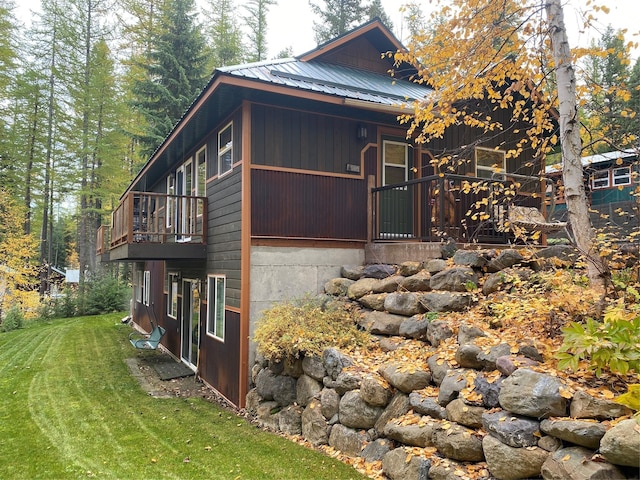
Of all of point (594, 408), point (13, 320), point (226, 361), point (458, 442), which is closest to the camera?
point (594, 408)

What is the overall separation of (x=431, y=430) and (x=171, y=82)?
19.9m

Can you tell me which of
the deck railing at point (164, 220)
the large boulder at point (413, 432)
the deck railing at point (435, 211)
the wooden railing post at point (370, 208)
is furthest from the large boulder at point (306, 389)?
the deck railing at point (164, 220)

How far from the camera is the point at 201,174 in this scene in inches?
378

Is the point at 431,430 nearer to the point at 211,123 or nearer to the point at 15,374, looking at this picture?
the point at 211,123

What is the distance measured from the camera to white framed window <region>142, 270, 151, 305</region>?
14562mm

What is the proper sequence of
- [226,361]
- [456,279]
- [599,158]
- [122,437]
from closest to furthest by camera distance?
[122,437] → [456,279] → [226,361] → [599,158]

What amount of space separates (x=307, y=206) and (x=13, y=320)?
15314mm

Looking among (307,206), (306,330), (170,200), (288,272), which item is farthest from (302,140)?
A: (170,200)

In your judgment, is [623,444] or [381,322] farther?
[381,322]

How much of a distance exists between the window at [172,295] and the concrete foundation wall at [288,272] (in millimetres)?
5021

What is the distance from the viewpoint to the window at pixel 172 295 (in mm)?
11089

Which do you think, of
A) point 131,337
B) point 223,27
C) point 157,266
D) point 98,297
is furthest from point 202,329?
point 223,27

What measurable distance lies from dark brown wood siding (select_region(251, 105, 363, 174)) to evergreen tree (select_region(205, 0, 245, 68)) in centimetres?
1955

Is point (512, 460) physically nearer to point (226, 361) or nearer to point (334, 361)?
point (334, 361)
